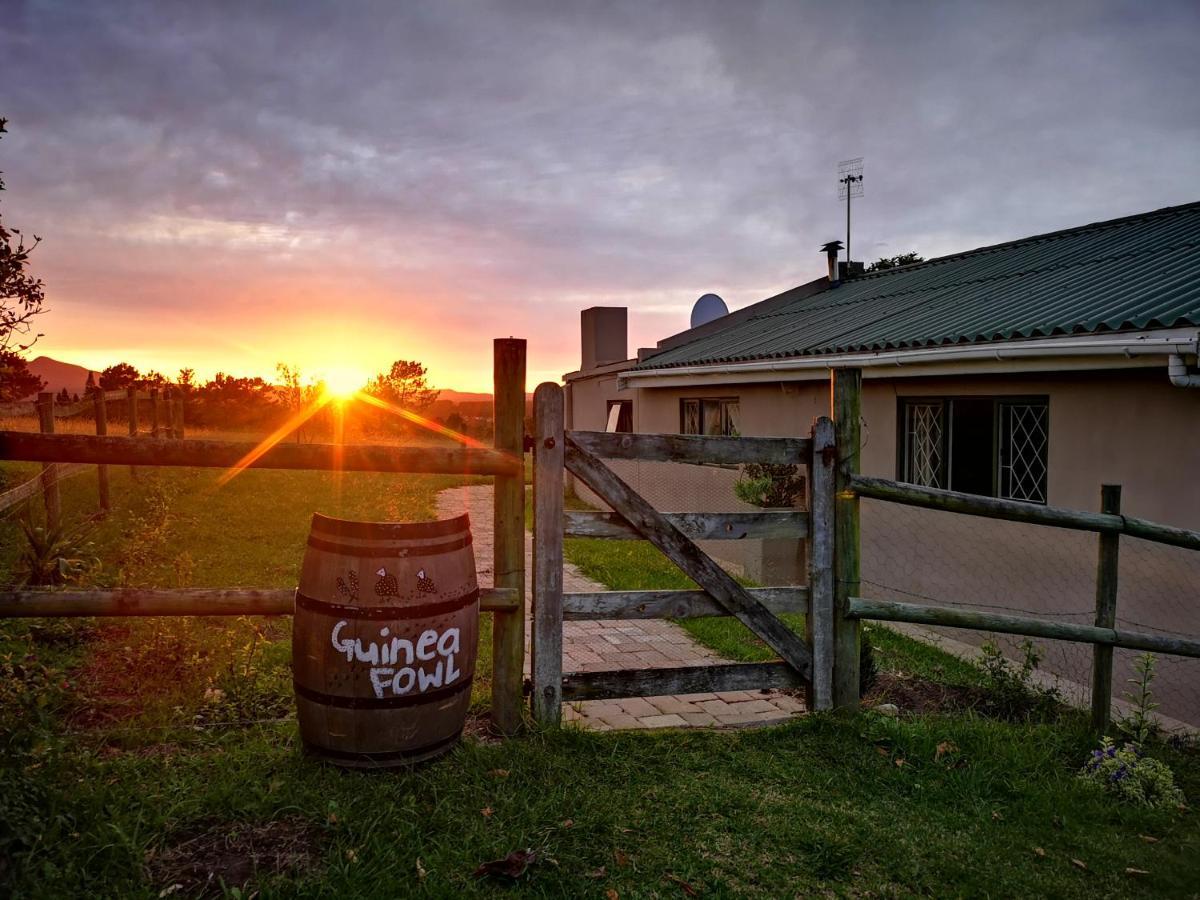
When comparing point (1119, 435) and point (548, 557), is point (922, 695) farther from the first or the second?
point (1119, 435)

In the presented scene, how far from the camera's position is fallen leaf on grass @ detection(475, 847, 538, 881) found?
2.56m

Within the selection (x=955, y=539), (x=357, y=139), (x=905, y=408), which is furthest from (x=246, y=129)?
(x=955, y=539)

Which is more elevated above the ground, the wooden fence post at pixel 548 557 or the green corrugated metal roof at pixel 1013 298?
the green corrugated metal roof at pixel 1013 298

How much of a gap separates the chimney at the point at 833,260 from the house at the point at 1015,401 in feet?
12.7

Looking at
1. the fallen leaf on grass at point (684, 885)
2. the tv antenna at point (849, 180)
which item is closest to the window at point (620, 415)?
the tv antenna at point (849, 180)

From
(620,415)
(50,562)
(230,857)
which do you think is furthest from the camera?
(620,415)

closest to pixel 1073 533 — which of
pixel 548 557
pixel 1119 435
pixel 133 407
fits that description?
pixel 1119 435

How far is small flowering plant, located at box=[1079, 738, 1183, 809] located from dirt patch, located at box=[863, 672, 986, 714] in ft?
3.08

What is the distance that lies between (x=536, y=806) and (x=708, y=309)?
53.1ft

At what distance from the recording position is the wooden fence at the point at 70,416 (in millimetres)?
7293

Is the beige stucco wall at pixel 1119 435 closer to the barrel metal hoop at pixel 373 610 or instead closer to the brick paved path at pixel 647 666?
the brick paved path at pixel 647 666

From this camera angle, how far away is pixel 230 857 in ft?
8.32

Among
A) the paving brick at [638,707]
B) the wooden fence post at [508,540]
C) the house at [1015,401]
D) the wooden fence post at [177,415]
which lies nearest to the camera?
the wooden fence post at [508,540]

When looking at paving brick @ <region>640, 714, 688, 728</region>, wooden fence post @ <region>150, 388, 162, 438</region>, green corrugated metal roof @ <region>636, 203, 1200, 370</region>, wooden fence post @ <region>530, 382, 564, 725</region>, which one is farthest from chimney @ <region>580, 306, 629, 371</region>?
wooden fence post @ <region>530, 382, 564, 725</region>
